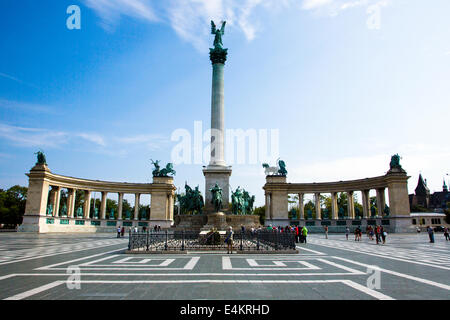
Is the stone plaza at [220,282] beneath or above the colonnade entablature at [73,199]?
beneath

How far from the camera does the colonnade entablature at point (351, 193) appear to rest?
61.5m

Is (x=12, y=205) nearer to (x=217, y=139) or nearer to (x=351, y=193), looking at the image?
(x=217, y=139)

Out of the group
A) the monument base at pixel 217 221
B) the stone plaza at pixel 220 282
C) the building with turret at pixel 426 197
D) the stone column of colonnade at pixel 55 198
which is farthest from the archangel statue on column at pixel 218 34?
the building with turret at pixel 426 197

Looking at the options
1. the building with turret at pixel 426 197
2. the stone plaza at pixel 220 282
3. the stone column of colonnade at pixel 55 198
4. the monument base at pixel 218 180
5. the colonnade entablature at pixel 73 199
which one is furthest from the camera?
the building with turret at pixel 426 197

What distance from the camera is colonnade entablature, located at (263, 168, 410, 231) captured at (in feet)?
202

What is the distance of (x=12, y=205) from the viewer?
8156cm

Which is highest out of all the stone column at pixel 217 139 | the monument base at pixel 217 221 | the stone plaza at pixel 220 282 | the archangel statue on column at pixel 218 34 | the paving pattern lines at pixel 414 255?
the archangel statue on column at pixel 218 34

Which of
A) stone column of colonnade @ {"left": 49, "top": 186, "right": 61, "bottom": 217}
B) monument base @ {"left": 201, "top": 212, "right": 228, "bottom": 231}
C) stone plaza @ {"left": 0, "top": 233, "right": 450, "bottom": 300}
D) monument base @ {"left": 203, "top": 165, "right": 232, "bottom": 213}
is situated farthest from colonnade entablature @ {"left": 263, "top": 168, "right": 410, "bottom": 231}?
stone plaza @ {"left": 0, "top": 233, "right": 450, "bottom": 300}

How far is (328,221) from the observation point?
227 ft

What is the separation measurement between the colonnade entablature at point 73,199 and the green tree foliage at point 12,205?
52.2 ft

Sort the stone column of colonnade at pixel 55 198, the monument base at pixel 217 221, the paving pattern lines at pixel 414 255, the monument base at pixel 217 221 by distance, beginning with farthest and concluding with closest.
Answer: the stone column of colonnade at pixel 55 198, the monument base at pixel 217 221, the monument base at pixel 217 221, the paving pattern lines at pixel 414 255

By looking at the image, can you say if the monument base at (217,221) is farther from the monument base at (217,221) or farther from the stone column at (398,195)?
the stone column at (398,195)
